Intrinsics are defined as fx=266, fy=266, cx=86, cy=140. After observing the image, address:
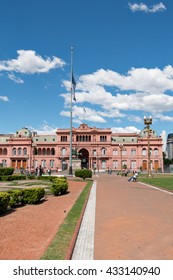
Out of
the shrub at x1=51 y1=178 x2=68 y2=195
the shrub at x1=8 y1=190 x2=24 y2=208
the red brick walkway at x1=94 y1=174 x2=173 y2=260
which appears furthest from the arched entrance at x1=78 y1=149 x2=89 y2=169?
the red brick walkway at x1=94 y1=174 x2=173 y2=260

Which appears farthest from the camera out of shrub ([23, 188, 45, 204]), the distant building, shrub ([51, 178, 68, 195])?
the distant building

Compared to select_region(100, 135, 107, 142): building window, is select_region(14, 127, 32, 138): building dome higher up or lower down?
higher up

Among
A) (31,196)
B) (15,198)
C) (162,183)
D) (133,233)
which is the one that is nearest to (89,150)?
(162,183)

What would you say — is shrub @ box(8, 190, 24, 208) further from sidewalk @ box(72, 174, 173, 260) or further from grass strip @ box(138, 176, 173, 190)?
grass strip @ box(138, 176, 173, 190)

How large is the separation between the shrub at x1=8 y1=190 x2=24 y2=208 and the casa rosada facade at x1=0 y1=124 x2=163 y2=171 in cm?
6757

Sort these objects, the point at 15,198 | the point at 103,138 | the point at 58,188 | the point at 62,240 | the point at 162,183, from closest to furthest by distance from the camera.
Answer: the point at 62,240 < the point at 15,198 < the point at 58,188 < the point at 162,183 < the point at 103,138

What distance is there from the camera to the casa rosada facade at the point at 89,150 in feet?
280

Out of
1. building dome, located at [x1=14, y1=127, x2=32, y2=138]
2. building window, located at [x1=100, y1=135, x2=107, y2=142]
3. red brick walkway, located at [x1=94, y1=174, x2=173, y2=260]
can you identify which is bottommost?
red brick walkway, located at [x1=94, y1=174, x2=173, y2=260]

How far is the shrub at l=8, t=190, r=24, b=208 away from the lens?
13.4 m

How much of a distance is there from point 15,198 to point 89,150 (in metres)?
72.0

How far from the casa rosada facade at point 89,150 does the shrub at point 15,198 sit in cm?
6757

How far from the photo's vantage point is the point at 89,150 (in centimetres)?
8550

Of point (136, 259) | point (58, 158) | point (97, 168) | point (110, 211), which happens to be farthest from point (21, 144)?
point (136, 259)

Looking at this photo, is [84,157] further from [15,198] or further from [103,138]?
[15,198]
